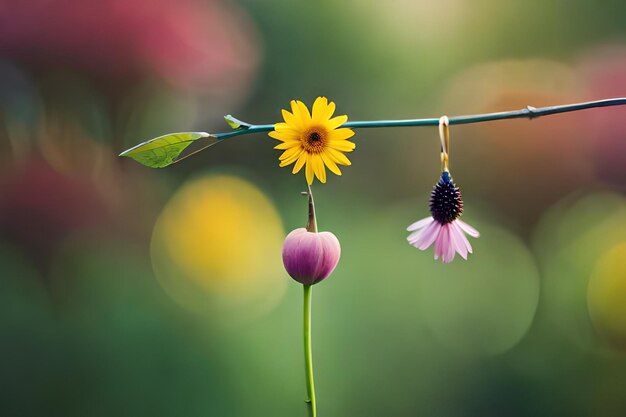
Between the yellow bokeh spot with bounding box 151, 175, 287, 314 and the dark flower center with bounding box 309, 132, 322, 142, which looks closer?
the dark flower center with bounding box 309, 132, 322, 142

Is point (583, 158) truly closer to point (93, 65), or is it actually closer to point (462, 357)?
point (462, 357)

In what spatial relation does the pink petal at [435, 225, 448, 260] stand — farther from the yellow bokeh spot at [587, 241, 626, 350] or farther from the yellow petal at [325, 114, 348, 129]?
the yellow bokeh spot at [587, 241, 626, 350]

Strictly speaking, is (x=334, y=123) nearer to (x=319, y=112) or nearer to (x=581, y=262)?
(x=319, y=112)

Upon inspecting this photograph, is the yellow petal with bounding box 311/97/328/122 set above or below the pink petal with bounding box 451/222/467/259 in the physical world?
Result: above

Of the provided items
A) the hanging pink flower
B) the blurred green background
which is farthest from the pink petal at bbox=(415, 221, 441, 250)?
the blurred green background

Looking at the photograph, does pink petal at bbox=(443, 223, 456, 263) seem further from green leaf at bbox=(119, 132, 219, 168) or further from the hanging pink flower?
green leaf at bbox=(119, 132, 219, 168)

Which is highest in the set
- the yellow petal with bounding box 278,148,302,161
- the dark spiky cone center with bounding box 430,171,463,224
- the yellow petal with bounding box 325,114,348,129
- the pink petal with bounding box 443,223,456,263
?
the yellow petal with bounding box 325,114,348,129

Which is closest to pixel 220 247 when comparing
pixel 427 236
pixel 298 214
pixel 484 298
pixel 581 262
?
pixel 298 214
